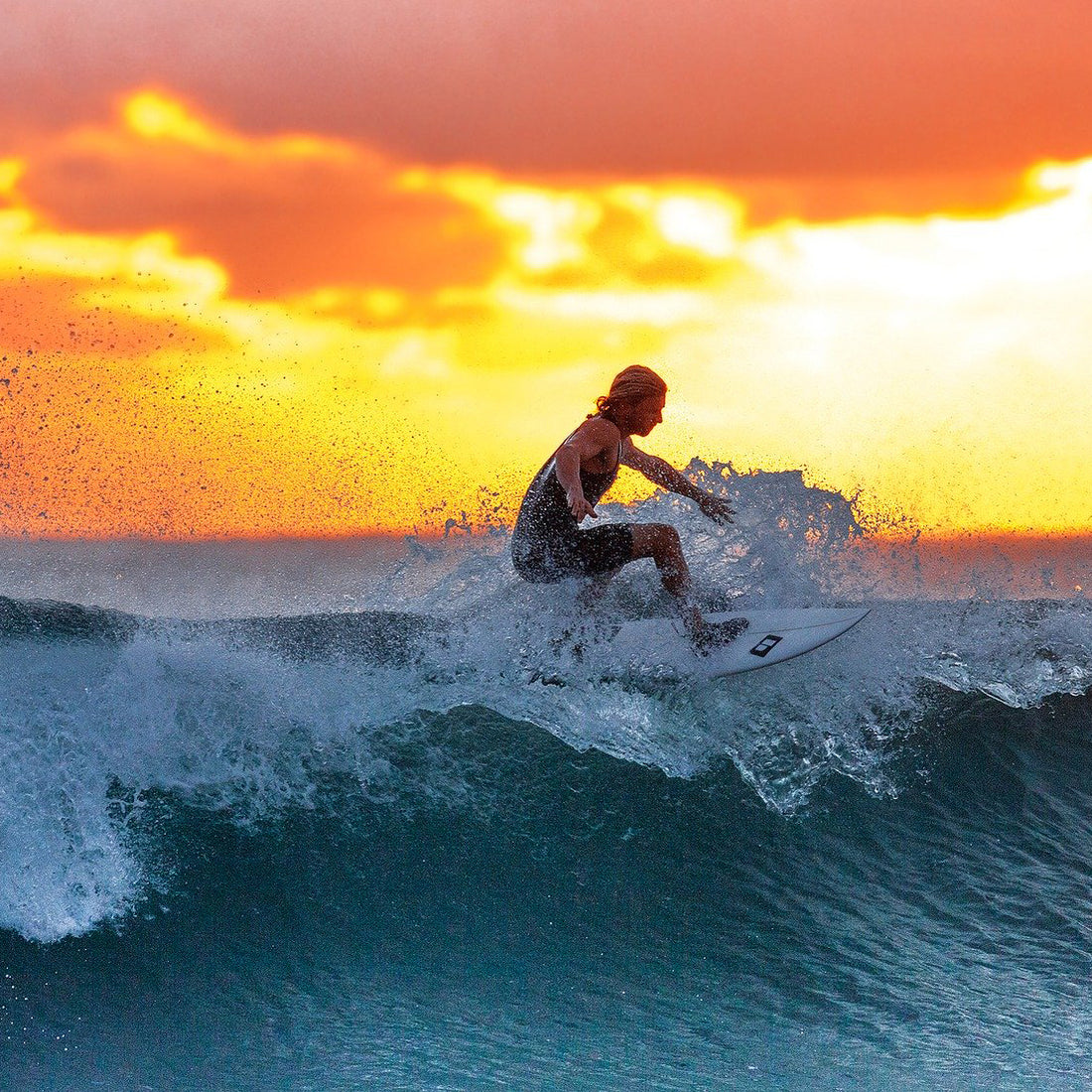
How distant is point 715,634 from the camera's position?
5918 mm

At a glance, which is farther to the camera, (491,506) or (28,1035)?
(491,506)

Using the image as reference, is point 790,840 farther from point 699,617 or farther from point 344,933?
point 344,933

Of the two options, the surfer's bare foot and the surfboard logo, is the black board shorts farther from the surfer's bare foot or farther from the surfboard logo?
the surfboard logo

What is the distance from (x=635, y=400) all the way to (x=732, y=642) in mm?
1555

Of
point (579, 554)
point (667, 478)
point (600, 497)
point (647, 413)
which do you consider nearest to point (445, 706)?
point (579, 554)

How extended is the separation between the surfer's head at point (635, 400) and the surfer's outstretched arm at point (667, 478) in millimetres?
240

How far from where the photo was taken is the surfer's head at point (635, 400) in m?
5.30

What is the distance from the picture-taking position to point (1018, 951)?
14.8 feet

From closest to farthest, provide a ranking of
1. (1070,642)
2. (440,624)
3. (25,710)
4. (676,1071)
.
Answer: (676,1071) < (25,710) < (440,624) < (1070,642)

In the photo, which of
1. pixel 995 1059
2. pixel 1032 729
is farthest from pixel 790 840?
pixel 1032 729

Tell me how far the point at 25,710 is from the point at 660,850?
3271mm

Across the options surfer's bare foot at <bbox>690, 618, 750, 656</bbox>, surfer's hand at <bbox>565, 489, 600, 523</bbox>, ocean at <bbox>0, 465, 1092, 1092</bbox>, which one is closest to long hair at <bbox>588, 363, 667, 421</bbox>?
surfer's hand at <bbox>565, 489, 600, 523</bbox>

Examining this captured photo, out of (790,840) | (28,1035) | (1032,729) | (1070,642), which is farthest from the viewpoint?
(1070,642)

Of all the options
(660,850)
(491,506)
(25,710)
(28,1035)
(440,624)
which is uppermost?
(491,506)
